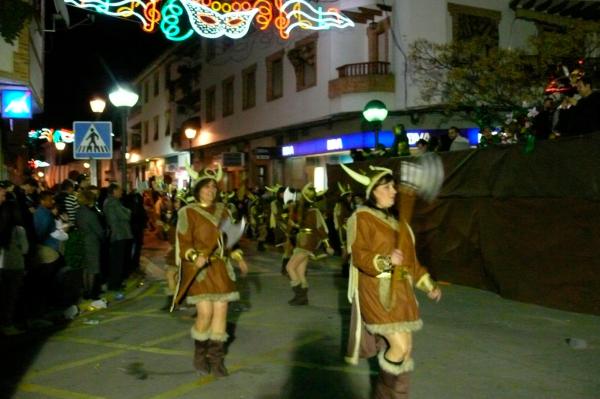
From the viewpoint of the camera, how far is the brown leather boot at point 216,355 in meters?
6.06

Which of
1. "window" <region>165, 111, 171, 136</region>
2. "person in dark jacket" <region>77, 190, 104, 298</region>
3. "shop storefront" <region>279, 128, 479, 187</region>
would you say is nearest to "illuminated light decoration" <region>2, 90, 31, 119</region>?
"person in dark jacket" <region>77, 190, 104, 298</region>

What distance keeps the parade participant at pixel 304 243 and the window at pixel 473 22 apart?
41.4 feet

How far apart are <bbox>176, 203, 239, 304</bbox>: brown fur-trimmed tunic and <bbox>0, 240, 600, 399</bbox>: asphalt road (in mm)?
805

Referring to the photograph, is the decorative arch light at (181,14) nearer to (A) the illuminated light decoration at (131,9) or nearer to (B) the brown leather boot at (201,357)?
(A) the illuminated light decoration at (131,9)

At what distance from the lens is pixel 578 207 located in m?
8.62

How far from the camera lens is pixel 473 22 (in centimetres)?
2194

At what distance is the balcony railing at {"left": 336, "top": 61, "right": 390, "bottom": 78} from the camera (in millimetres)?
21750

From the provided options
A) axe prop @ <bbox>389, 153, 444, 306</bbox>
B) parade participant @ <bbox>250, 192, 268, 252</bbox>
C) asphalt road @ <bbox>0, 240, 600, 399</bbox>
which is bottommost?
asphalt road @ <bbox>0, 240, 600, 399</bbox>

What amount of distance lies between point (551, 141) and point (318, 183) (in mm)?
17099

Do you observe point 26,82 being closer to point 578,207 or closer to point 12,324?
point 12,324

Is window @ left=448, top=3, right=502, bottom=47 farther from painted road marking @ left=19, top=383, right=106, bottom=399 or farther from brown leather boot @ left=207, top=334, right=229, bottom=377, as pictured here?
painted road marking @ left=19, top=383, right=106, bottom=399

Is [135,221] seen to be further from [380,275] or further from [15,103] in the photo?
[380,275]

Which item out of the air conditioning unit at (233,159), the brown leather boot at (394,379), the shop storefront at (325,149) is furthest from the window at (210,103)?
the brown leather boot at (394,379)

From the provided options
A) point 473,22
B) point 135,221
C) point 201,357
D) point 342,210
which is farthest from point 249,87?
point 201,357
